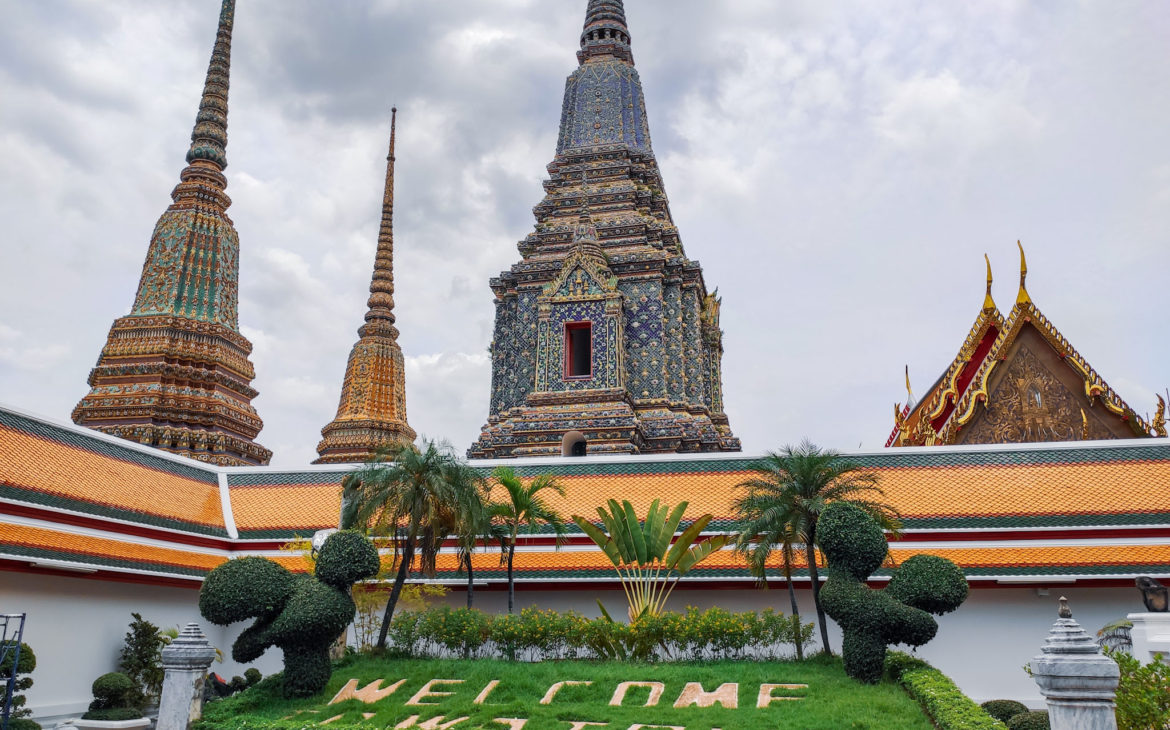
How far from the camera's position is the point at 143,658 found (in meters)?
13.9

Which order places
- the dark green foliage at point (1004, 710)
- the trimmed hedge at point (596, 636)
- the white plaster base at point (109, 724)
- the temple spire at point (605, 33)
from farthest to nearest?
the temple spire at point (605, 33)
the trimmed hedge at point (596, 636)
the white plaster base at point (109, 724)
the dark green foliage at point (1004, 710)

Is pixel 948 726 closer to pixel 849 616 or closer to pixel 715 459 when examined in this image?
pixel 849 616

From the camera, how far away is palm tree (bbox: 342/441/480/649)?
540 inches

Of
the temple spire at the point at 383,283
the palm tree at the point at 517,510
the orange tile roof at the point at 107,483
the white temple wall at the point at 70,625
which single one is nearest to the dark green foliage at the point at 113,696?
the white temple wall at the point at 70,625

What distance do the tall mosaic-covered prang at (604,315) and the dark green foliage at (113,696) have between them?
9938 mm

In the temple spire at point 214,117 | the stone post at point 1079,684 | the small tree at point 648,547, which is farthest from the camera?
the temple spire at point 214,117

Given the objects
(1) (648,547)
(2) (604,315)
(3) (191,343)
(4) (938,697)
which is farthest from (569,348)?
(4) (938,697)

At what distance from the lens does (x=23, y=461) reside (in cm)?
1395

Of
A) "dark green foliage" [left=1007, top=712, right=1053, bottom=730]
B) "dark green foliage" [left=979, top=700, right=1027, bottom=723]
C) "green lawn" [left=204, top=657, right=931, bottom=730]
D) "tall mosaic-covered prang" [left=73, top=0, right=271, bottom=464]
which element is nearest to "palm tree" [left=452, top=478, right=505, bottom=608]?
"green lawn" [left=204, top=657, right=931, bottom=730]

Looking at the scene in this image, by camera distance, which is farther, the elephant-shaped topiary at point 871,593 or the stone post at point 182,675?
the elephant-shaped topiary at point 871,593

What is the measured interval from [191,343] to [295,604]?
11904 mm

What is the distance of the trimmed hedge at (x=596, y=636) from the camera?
13.3 metres

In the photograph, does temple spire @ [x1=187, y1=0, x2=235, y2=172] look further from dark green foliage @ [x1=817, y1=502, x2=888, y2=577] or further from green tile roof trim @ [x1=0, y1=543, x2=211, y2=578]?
dark green foliage @ [x1=817, y1=502, x2=888, y2=577]

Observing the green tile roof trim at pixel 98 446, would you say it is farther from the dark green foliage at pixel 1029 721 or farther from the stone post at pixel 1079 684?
the stone post at pixel 1079 684
